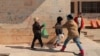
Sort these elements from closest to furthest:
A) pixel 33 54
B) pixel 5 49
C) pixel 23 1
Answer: pixel 33 54
pixel 5 49
pixel 23 1

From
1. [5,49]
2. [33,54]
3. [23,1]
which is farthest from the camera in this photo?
[23,1]

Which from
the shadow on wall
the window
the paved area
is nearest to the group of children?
the paved area

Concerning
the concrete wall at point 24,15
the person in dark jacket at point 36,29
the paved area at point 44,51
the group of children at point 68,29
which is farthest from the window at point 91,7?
the person in dark jacket at point 36,29

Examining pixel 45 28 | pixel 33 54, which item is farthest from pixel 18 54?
pixel 45 28

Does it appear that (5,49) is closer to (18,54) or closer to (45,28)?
(18,54)

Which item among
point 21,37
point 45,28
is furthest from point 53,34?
point 21,37

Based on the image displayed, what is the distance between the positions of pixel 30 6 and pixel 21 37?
1.57m

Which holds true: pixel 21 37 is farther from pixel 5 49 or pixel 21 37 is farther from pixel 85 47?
pixel 85 47

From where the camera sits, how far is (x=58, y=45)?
52.5 feet

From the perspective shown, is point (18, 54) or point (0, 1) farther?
point (0, 1)

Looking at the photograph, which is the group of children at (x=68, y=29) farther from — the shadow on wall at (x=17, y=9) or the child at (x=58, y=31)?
the shadow on wall at (x=17, y=9)

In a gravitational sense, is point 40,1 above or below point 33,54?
above

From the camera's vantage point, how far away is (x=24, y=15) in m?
16.3

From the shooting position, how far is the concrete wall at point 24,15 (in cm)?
1628
